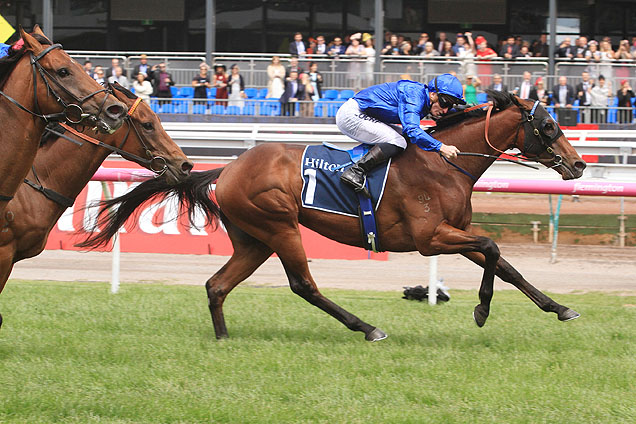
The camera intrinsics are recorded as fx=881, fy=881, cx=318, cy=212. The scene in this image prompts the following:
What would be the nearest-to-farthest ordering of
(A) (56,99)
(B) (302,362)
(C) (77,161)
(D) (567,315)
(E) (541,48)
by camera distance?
(A) (56,99) < (B) (302,362) < (C) (77,161) < (D) (567,315) < (E) (541,48)

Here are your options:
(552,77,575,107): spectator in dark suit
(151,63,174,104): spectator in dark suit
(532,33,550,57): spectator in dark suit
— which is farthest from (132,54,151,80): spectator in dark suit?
(532,33,550,57): spectator in dark suit

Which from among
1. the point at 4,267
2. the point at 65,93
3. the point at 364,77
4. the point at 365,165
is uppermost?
the point at 364,77

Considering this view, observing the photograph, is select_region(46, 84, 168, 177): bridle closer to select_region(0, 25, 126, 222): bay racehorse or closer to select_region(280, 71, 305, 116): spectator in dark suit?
select_region(0, 25, 126, 222): bay racehorse

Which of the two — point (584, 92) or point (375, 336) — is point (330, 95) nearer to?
point (584, 92)

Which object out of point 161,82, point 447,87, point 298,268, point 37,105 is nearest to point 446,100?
point 447,87

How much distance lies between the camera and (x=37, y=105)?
457 cm

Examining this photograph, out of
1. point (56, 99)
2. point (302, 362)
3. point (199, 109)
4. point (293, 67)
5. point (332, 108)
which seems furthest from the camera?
point (199, 109)

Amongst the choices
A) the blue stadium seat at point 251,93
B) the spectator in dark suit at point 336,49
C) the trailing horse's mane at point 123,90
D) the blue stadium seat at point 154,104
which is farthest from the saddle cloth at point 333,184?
the spectator in dark suit at point 336,49

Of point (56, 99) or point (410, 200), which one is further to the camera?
point (410, 200)

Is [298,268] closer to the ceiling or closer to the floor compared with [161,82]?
closer to the floor

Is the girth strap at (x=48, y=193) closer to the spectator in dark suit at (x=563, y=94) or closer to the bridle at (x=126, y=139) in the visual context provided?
the bridle at (x=126, y=139)

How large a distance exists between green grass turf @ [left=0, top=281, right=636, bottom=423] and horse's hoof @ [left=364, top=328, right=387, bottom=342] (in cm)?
7

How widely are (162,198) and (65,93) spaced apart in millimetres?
2051

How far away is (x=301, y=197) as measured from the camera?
6098 mm
